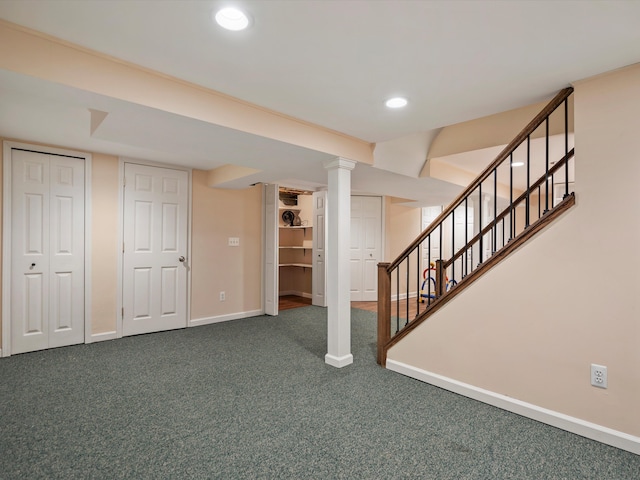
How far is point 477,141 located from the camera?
3.48 meters

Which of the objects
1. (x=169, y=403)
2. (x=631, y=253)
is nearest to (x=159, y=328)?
(x=169, y=403)

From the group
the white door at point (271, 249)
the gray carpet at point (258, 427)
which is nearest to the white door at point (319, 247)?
the white door at point (271, 249)

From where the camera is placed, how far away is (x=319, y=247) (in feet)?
20.6

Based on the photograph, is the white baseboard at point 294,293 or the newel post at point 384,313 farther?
the white baseboard at point 294,293

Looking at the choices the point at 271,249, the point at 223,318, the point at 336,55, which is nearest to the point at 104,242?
the point at 223,318

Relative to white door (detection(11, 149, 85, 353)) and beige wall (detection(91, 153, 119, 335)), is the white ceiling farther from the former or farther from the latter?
beige wall (detection(91, 153, 119, 335))

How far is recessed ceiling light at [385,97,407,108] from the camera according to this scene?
2273 mm

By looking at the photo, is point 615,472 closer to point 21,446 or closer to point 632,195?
point 632,195

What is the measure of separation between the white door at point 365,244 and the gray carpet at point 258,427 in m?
3.31

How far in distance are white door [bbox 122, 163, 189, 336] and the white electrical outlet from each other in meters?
4.26

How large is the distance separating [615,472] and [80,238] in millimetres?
4741

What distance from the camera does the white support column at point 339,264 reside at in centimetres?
309

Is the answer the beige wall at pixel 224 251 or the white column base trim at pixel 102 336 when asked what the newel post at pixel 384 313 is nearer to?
the beige wall at pixel 224 251

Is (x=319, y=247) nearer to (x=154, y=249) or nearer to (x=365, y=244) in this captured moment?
(x=365, y=244)
